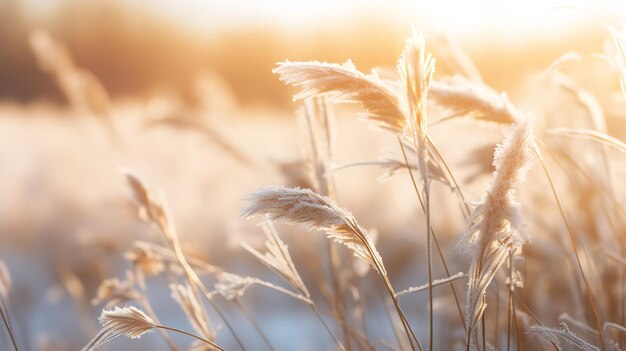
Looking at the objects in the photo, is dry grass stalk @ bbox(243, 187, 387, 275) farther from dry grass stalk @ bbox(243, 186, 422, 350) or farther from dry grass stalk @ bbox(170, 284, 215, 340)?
dry grass stalk @ bbox(170, 284, 215, 340)

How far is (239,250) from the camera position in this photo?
5.30 m

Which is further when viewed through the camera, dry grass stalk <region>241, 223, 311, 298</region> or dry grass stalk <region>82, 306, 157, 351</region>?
dry grass stalk <region>241, 223, 311, 298</region>

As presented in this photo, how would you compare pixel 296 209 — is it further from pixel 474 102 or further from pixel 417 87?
pixel 474 102

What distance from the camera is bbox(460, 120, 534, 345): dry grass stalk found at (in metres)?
1.03

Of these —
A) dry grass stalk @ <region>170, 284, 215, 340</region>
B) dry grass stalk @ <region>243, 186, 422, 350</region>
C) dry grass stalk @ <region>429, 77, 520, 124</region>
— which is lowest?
dry grass stalk @ <region>170, 284, 215, 340</region>

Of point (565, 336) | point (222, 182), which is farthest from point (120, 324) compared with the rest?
point (222, 182)

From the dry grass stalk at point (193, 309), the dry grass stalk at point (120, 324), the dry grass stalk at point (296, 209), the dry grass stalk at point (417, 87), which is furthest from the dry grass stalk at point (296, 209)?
the dry grass stalk at point (193, 309)

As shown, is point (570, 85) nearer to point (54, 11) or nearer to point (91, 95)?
point (91, 95)

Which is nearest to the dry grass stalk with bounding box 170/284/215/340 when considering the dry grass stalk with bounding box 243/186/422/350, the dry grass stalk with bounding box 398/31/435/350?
the dry grass stalk with bounding box 243/186/422/350

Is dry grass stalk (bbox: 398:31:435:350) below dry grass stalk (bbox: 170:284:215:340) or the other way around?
the other way around

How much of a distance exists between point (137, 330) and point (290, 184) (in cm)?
91

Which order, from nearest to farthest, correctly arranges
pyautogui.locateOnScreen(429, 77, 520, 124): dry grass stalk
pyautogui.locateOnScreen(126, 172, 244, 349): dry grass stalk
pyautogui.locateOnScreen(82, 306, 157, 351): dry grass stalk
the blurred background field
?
pyautogui.locateOnScreen(82, 306, 157, 351): dry grass stalk
pyautogui.locateOnScreen(429, 77, 520, 124): dry grass stalk
pyautogui.locateOnScreen(126, 172, 244, 349): dry grass stalk
the blurred background field

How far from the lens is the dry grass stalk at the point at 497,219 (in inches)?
40.5

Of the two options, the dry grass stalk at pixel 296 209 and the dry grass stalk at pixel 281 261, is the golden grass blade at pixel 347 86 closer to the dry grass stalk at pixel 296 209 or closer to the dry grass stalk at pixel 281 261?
the dry grass stalk at pixel 296 209
